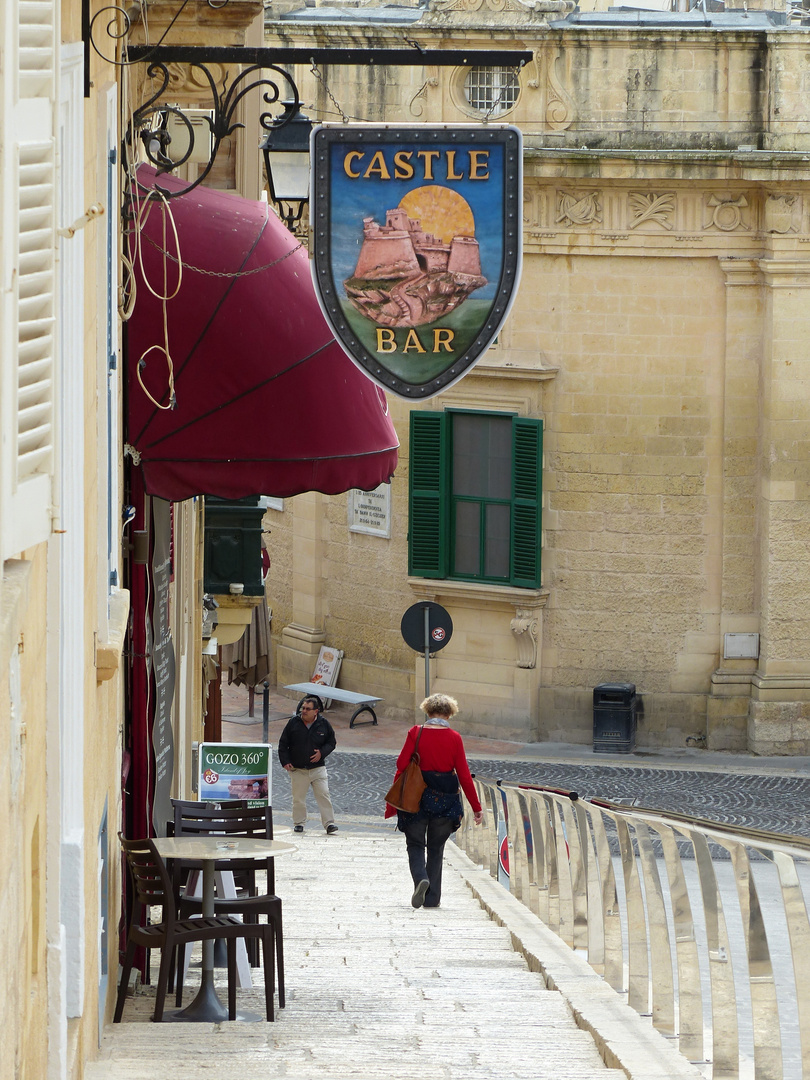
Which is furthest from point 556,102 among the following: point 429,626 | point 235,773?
point 235,773

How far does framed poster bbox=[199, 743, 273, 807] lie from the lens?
38.7 ft

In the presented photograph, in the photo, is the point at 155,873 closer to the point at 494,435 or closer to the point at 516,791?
the point at 516,791

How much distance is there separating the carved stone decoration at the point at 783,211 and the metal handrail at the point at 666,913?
1007 cm

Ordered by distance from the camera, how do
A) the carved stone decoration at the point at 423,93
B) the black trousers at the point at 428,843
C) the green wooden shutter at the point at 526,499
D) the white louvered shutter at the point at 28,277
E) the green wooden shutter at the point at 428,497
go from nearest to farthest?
1. the white louvered shutter at the point at 28,277
2. the black trousers at the point at 428,843
3. the green wooden shutter at the point at 526,499
4. the carved stone decoration at the point at 423,93
5. the green wooden shutter at the point at 428,497

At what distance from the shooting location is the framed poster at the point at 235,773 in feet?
38.7

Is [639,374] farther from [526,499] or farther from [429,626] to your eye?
[429,626]

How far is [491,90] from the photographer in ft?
66.8

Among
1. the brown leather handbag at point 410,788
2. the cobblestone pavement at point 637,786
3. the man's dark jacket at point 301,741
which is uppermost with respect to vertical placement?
the brown leather handbag at point 410,788

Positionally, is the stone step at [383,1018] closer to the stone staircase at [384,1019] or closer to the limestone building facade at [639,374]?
the stone staircase at [384,1019]

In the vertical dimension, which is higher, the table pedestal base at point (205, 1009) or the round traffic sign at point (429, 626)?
the round traffic sign at point (429, 626)

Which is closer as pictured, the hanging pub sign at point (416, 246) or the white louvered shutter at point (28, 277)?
the white louvered shutter at point (28, 277)

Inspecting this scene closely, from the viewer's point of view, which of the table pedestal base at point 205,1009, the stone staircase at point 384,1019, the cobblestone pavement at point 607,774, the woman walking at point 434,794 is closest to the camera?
the stone staircase at point 384,1019

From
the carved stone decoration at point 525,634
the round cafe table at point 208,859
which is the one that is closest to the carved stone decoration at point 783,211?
the carved stone decoration at point 525,634

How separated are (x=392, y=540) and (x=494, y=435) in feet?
6.45
